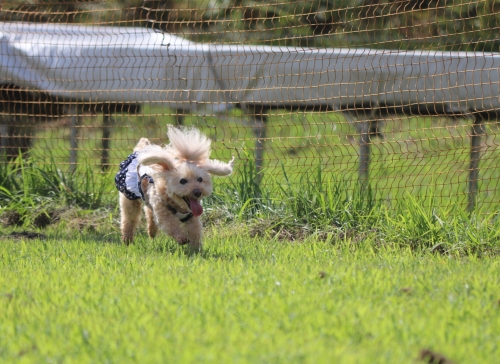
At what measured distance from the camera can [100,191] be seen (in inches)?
309

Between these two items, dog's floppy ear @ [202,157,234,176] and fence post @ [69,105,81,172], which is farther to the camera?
fence post @ [69,105,81,172]

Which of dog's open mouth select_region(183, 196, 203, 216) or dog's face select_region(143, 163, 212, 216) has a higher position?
dog's face select_region(143, 163, 212, 216)

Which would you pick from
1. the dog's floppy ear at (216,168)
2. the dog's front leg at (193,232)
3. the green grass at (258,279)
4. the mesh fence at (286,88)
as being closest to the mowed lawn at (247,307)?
the green grass at (258,279)

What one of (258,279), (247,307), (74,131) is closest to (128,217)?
(258,279)

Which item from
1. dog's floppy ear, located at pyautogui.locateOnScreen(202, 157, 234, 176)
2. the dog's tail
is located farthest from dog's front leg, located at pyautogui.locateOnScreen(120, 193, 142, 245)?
dog's floppy ear, located at pyautogui.locateOnScreen(202, 157, 234, 176)

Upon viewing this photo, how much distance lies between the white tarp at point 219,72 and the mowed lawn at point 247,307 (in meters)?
2.00

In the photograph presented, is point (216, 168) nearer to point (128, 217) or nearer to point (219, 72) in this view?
point (128, 217)

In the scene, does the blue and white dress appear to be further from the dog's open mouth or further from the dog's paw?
the dog's paw

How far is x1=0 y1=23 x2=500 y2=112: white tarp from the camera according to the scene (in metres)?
7.04

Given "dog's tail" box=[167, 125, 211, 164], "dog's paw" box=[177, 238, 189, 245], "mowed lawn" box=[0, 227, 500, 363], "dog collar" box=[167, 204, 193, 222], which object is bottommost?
"mowed lawn" box=[0, 227, 500, 363]

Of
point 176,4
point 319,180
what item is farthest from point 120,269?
point 176,4

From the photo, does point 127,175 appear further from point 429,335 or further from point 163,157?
point 429,335

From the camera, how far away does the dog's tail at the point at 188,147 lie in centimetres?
576

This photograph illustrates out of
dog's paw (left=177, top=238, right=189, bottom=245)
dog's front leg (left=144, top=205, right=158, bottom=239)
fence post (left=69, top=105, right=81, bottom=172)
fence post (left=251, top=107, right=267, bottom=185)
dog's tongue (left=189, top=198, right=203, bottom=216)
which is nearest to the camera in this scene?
dog's tongue (left=189, top=198, right=203, bottom=216)
